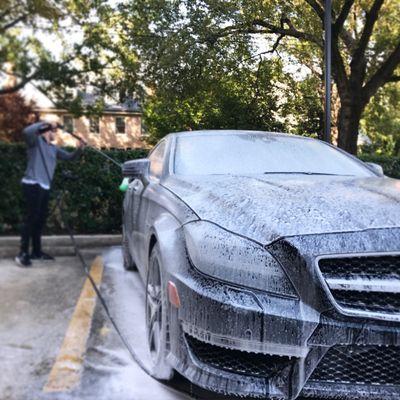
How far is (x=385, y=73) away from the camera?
5863 millimetres

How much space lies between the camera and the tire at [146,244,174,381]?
7.72 ft

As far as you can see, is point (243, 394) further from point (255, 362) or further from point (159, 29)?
point (159, 29)

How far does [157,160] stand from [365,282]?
2.32 metres

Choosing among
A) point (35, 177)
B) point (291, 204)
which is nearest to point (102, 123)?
point (35, 177)

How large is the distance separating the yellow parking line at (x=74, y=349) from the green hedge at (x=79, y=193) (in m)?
2.14

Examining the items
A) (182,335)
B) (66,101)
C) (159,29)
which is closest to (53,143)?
(66,101)

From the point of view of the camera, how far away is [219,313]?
73.6 inches

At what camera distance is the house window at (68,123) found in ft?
18.7

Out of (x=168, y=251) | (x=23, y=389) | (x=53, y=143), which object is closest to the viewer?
(x=168, y=251)

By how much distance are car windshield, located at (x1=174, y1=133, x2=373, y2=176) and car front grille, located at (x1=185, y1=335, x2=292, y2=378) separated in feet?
4.73

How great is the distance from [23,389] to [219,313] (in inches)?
52.6

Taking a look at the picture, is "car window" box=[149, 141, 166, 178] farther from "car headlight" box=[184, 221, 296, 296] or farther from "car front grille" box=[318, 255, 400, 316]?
"car front grille" box=[318, 255, 400, 316]

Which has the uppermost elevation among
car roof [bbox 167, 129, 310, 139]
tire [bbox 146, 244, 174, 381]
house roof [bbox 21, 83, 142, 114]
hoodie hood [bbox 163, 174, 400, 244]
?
house roof [bbox 21, 83, 142, 114]

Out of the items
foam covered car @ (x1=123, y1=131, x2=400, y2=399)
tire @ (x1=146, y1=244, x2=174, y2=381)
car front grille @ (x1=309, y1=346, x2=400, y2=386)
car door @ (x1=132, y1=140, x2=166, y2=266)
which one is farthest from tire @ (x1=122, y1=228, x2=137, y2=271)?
car front grille @ (x1=309, y1=346, x2=400, y2=386)
